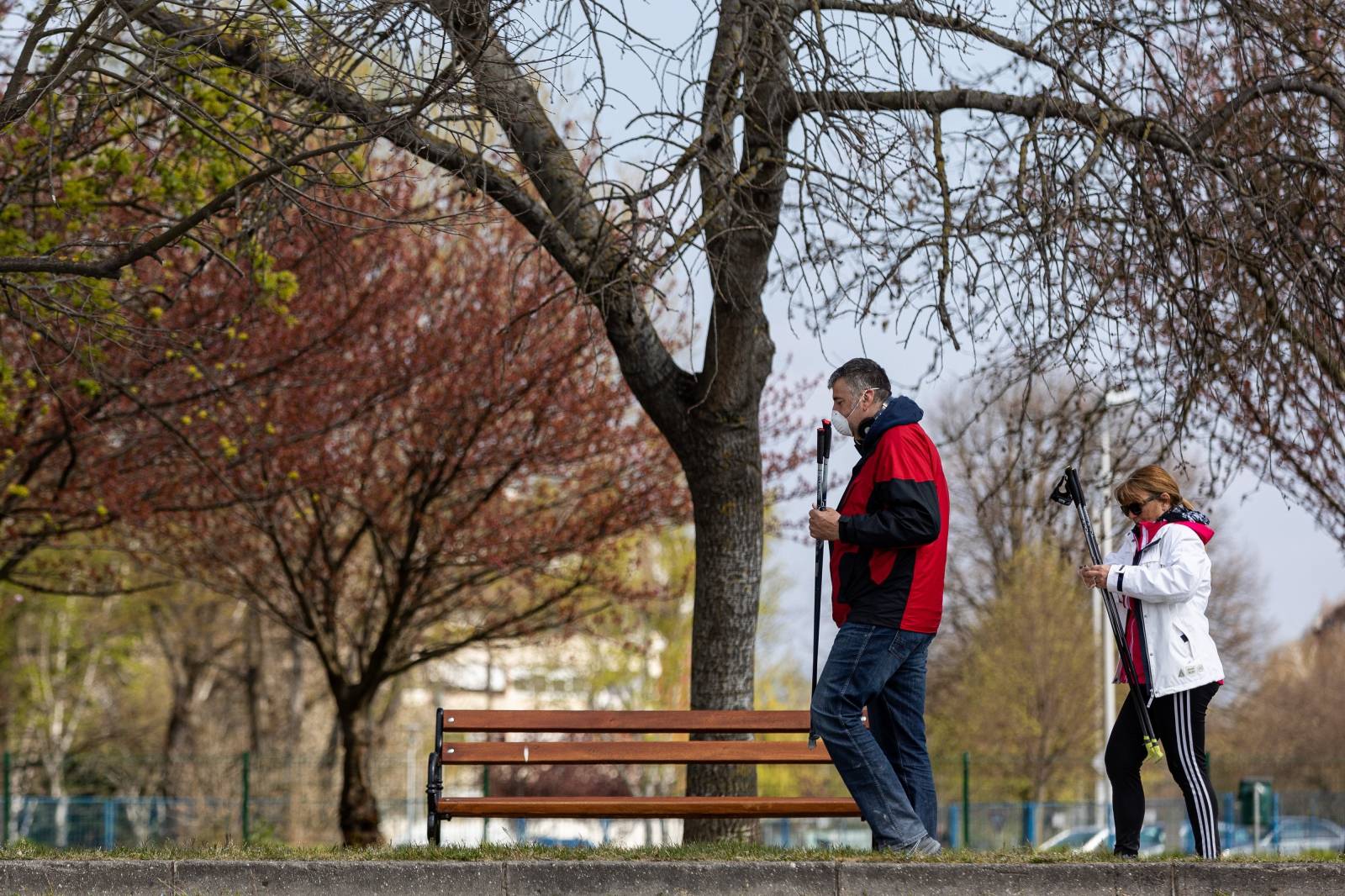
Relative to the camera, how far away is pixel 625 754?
7.37m

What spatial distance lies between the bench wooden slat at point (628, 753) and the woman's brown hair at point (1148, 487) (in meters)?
1.99

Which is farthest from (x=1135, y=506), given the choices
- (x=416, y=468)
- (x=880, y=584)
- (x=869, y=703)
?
(x=416, y=468)

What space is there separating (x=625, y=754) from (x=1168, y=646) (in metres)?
2.67

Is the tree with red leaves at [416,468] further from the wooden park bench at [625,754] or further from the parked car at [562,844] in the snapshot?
the wooden park bench at [625,754]

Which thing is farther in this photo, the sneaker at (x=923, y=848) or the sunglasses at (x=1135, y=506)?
the sunglasses at (x=1135, y=506)

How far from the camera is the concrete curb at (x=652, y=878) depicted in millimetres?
5578

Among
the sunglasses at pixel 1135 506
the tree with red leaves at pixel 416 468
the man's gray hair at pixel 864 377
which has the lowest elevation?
the sunglasses at pixel 1135 506

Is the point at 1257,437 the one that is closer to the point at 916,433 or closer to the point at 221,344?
the point at 916,433

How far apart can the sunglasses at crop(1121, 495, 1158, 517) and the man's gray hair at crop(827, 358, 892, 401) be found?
49.2 inches

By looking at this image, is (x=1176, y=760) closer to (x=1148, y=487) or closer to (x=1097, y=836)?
(x=1148, y=487)

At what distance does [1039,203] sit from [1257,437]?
3.30m

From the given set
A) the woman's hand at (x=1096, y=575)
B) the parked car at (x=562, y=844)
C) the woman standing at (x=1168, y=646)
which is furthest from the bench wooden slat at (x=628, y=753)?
the woman's hand at (x=1096, y=575)

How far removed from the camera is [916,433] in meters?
Answer: 5.87

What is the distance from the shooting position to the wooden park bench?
7.13 meters
